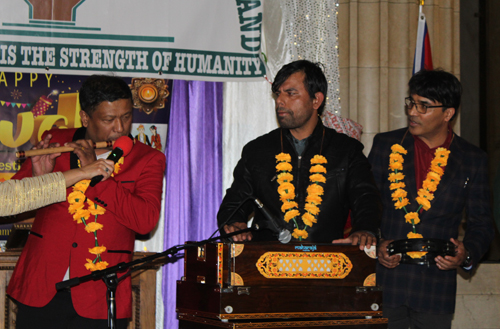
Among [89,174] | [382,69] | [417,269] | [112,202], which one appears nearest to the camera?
[89,174]

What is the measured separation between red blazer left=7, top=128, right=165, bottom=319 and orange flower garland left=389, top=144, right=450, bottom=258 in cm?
143

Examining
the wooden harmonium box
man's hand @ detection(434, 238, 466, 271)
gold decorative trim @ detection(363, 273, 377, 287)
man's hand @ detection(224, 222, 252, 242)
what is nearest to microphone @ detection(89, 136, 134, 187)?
the wooden harmonium box

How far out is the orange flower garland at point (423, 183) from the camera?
10.9 feet

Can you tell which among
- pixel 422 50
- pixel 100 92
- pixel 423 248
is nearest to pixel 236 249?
pixel 423 248

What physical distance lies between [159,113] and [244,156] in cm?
148

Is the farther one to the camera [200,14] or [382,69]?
[382,69]

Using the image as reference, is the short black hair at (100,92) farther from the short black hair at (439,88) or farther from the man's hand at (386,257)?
the short black hair at (439,88)

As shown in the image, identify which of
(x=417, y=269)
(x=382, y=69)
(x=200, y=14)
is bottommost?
(x=417, y=269)

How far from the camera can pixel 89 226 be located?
286 cm

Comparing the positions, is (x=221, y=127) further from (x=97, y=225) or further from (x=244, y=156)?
(x=97, y=225)

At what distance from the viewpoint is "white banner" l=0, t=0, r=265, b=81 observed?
14.5 ft

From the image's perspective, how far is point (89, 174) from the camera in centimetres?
255

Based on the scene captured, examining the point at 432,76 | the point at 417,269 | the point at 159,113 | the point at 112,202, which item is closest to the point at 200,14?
the point at 159,113

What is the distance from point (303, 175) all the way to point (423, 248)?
82 cm
